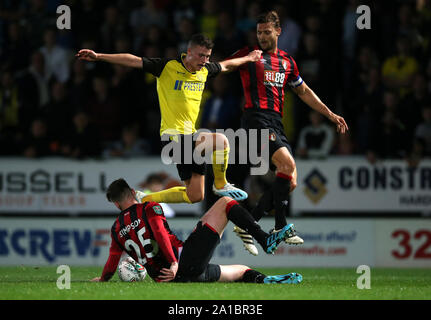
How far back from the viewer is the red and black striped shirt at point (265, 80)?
9.52m

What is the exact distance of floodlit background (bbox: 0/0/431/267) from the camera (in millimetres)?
13523

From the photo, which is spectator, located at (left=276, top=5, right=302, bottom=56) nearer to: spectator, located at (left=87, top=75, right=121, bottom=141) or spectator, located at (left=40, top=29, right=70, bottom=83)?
spectator, located at (left=87, top=75, right=121, bottom=141)

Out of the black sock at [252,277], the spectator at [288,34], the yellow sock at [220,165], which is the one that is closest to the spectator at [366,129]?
the spectator at [288,34]

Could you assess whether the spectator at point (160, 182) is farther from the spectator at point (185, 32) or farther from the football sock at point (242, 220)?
the football sock at point (242, 220)

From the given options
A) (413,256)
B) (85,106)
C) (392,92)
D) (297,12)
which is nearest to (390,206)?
(413,256)

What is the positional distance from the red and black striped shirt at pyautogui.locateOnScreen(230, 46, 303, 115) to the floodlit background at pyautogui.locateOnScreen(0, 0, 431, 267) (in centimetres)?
371

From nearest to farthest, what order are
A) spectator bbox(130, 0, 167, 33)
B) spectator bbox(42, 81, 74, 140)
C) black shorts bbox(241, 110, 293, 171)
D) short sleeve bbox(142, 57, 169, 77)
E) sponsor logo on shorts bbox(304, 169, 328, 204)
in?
1. short sleeve bbox(142, 57, 169, 77)
2. black shorts bbox(241, 110, 293, 171)
3. sponsor logo on shorts bbox(304, 169, 328, 204)
4. spectator bbox(42, 81, 74, 140)
5. spectator bbox(130, 0, 167, 33)

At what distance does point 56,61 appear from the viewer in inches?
599

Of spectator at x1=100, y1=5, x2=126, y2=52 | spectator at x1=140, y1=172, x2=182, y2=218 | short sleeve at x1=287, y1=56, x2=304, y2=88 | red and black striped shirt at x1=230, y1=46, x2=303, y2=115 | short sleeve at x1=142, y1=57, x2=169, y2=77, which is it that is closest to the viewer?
short sleeve at x1=142, y1=57, x2=169, y2=77

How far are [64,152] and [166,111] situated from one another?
5.03 metres

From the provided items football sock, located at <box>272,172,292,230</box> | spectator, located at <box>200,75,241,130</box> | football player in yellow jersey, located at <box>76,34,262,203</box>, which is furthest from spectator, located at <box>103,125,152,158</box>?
football sock, located at <box>272,172,292,230</box>

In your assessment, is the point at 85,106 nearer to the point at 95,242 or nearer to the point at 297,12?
the point at 95,242

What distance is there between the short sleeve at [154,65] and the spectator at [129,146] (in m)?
4.86

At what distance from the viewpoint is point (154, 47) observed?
14508 millimetres
